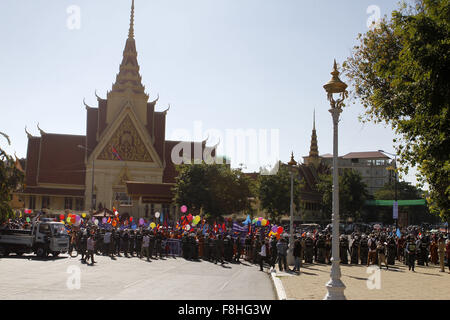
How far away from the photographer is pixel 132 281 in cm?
1678

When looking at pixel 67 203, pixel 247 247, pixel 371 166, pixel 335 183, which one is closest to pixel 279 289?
pixel 335 183

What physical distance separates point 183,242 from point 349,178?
187 feet

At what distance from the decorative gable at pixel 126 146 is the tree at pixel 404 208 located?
178 ft

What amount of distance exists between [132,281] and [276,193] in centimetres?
4744

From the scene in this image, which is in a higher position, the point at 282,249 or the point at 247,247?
the point at 282,249

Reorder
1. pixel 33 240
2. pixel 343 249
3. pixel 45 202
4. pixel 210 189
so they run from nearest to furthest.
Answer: pixel 33 240 < pixel 343 249 < pixel 210 189 < pixel 45 202

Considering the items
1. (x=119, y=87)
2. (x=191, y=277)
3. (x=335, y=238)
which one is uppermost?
(x=119, y=87)

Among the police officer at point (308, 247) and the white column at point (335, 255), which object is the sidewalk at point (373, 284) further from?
the police officer at point (308, 247)

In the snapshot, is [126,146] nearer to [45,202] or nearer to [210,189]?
[45,202]

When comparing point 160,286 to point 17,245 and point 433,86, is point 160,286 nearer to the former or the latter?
point 433,86

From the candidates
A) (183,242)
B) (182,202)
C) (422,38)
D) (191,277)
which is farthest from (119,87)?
(422,38)

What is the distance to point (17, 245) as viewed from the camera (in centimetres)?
2666

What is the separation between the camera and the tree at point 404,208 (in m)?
98.2

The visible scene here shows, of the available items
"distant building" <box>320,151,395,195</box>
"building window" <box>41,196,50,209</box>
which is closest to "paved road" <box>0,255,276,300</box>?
"building window" <box>41,196,50,209</box>
